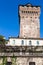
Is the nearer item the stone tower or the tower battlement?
the stone tower

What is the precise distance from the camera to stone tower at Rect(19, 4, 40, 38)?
372 ft

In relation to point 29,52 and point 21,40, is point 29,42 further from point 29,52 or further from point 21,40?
point 29,52

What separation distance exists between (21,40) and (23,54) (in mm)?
62970

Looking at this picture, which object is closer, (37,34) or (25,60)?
(25,60)

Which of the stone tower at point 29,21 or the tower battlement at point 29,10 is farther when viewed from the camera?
the tower battlement at point 29,10

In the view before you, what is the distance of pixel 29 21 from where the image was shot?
384 feet

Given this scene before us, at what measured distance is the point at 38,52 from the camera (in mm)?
31266

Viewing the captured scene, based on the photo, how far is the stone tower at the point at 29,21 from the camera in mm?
113312

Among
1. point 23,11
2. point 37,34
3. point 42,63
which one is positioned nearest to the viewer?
point 42,63

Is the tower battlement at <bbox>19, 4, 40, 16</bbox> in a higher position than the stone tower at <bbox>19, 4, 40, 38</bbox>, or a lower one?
higher

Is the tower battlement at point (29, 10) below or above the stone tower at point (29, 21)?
above

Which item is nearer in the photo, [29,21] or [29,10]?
[29,21]

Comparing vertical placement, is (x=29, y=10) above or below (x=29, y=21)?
above

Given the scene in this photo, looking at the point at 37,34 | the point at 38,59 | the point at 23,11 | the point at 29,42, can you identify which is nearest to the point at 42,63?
the point at 38,59
